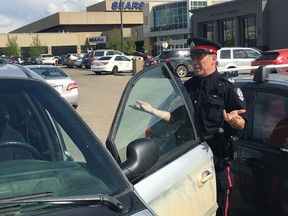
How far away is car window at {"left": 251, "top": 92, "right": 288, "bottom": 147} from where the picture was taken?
13.2 feet

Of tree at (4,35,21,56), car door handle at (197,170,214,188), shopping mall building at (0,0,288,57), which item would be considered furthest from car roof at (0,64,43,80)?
tree at (4,35,21,56)

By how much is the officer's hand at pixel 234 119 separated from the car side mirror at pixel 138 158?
1.17 meters

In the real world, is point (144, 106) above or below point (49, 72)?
above

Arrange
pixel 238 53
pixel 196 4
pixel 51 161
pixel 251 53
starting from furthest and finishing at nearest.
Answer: pixel 196 4 → pixel 251 53 → pixel 238 53 → pixel 51 161

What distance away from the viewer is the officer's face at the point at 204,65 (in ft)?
12.1

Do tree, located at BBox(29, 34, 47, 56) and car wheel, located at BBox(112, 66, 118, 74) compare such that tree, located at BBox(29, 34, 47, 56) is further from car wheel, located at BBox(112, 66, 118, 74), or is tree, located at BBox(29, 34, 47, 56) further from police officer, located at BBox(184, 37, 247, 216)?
police officer, located at BBox(184, 37, 247, 216)

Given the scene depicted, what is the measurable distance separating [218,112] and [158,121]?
0.70m

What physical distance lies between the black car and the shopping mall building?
3903 centimetres

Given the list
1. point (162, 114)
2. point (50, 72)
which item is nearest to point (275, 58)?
point (50, 72)

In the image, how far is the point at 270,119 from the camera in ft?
13.7

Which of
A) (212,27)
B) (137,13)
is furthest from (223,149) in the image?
(137,13)

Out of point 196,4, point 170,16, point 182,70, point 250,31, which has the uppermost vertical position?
point 196,4

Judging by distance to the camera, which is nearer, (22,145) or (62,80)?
(22,145)

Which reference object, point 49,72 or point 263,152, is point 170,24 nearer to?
point 49,72
